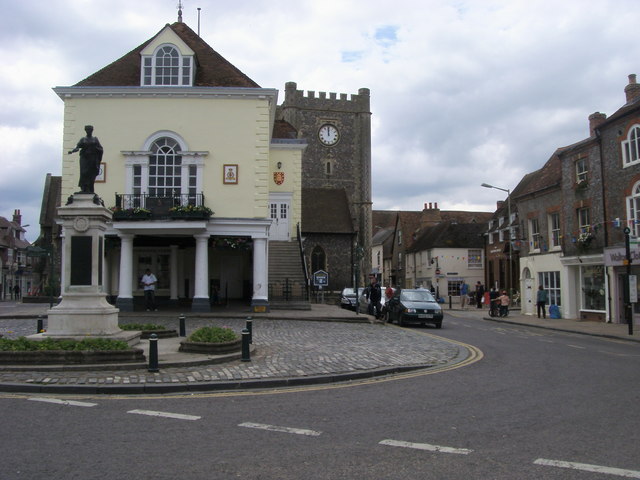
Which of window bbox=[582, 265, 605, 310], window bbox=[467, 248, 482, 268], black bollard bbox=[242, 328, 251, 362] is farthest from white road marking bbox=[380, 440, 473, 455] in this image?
window bbox=[467, 248, 482, 268]

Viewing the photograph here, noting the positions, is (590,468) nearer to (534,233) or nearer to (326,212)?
(534,233)

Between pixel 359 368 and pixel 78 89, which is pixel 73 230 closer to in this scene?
pixel 359 368

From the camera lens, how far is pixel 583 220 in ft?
89.4

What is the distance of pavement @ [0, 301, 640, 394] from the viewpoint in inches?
353

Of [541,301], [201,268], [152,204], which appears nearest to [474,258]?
[541,301]

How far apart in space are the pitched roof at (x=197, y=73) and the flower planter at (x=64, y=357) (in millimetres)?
16930

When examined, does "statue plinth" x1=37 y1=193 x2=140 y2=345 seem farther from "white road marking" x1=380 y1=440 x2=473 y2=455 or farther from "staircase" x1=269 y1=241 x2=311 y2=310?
"staircase" x1=269 y1=241 x2=311 y2=310

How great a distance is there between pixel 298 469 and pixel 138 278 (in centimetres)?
2489

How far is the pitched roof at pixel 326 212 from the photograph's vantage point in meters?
46.9

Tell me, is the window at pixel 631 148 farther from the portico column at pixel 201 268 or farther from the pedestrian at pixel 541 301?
the portico column at pixel 201 268

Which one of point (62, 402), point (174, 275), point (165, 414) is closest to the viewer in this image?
point (165, 414)

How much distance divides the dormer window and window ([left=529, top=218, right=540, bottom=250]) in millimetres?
19379

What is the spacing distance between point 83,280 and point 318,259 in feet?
117

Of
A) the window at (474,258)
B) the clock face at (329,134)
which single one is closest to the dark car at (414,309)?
the window at (474,258)
